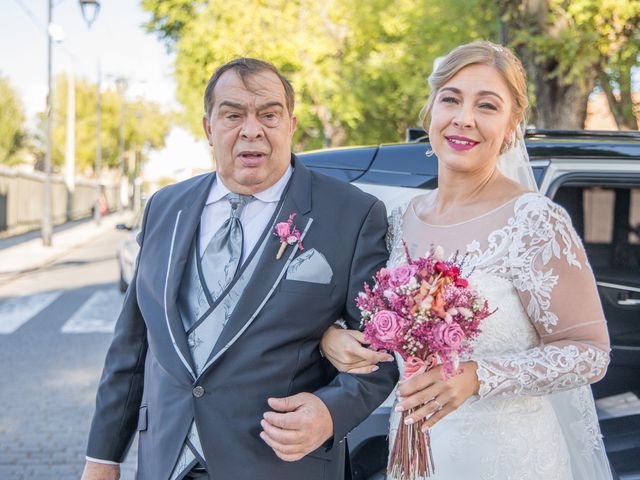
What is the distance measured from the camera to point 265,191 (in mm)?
2539

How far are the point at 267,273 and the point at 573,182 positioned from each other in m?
1.41

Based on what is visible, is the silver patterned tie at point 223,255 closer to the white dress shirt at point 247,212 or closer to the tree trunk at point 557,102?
the white dress shirt at point 247,212

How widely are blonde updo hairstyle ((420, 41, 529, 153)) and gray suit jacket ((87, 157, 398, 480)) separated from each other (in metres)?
0.46

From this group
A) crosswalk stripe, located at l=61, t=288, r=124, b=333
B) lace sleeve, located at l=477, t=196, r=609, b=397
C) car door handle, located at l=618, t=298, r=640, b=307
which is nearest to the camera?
lace sleeve, located at l=477, t=196, r=609, b=397

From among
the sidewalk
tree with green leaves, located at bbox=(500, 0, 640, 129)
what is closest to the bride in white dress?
tree with green leaves, located at bbox=(500, 0, 640, 129)

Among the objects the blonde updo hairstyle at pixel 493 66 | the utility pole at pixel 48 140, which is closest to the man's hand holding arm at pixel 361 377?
the blonde updo hairstyle at pixel 493 66

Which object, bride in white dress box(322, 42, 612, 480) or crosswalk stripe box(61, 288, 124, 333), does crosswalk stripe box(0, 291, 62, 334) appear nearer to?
crosswalk stripe box(61, 288, 124, 333)

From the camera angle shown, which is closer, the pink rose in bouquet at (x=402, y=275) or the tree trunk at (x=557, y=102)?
the pink rose in bouquet at (x=402, y=275)

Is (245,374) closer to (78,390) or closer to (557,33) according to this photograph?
(78,390)

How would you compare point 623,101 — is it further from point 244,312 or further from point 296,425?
point 296,425

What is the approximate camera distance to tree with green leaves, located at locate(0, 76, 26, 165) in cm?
6091

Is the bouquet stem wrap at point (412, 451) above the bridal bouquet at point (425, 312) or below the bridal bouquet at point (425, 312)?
below

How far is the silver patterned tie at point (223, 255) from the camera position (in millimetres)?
2398

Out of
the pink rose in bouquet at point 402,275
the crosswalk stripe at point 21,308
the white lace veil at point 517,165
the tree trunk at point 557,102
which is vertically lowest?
the crosswalk stripe at point 21,308
